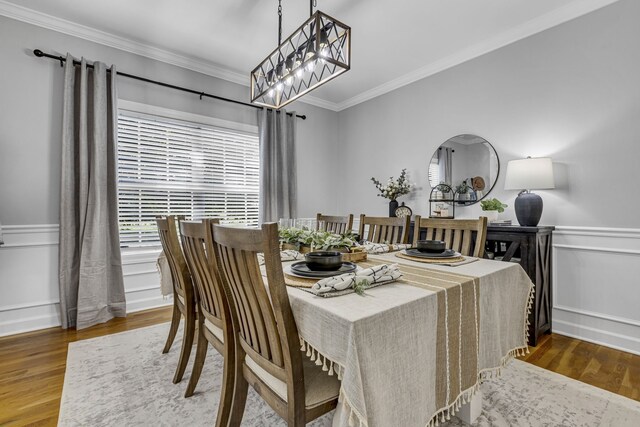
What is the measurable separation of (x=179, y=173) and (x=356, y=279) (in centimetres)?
293

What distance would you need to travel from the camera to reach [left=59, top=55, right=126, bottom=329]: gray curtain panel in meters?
2.67

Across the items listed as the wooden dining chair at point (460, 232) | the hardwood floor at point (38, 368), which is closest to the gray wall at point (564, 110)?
the wooden dining chair at point (460, 232)

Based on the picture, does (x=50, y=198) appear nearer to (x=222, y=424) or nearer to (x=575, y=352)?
(x=222, y=424)

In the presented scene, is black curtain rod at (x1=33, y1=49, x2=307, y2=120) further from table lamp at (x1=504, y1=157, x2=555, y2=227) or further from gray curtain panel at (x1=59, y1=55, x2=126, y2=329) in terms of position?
table lamp at (x1=504, y1=157, x2=555, y2=227)

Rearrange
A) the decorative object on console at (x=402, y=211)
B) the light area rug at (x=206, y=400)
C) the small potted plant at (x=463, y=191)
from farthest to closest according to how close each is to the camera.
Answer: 1. the decorative object on console at (x=402, y=211)
2. the small potted plant at (x=463, y=191)
3. the light area rug at (x=206, y=400)

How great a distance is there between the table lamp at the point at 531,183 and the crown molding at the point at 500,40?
121 centimetres

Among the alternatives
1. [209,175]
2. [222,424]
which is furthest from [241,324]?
[209,175]

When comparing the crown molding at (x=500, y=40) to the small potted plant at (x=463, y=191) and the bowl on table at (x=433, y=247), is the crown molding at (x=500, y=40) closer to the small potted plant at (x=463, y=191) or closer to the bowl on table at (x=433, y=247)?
the small potted plant at (x=463, y=191)

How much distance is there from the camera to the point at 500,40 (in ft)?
9.57

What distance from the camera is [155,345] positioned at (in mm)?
2344

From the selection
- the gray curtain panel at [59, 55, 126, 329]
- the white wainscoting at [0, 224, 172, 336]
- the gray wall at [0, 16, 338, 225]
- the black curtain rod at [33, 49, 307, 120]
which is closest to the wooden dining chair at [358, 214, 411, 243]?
the black curtain rod at [33, 49, 307, 120]

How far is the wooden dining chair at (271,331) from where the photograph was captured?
3.01 feet

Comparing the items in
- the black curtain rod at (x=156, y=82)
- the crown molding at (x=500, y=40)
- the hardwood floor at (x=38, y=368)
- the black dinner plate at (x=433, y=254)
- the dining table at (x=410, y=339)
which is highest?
the crown molding at (x=500, y=40)

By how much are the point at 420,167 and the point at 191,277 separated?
287cm
